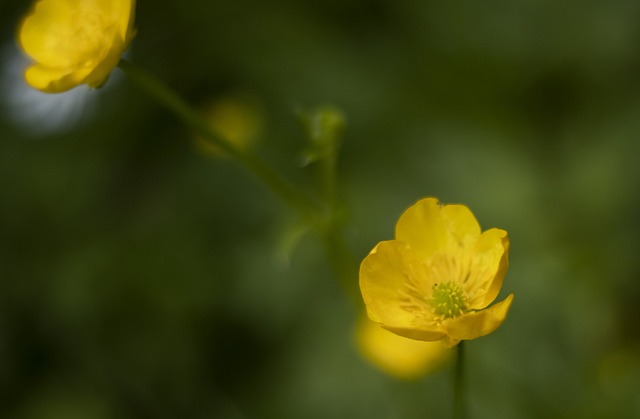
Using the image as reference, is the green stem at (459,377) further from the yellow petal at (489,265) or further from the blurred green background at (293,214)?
the blurred green background at (293,214)

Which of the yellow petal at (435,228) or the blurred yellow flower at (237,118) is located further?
the blurred yellow flower at (237,118)

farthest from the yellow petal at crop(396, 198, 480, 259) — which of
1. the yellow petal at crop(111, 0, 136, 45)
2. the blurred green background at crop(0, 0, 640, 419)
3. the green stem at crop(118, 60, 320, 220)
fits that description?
the blurred green background at crop(0, 0, 640, 419)

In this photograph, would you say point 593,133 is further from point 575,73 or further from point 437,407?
point 437,407

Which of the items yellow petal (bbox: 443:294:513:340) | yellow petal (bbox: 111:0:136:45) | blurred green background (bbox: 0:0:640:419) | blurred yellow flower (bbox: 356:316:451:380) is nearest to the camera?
yellow petal (bbox: 443:294:513:340)

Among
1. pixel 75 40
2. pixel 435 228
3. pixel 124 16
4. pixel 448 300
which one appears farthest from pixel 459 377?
pixel 75 40

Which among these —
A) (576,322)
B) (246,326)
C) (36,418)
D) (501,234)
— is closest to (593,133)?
(576,322)

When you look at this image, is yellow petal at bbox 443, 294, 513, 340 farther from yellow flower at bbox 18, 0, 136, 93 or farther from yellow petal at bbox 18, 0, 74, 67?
yellow petal at bbox 18, 0, 74, 67

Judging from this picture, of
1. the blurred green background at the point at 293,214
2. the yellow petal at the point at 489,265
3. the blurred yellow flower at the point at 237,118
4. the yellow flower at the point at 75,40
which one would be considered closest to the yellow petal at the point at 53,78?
the yellow flower at the point at 75,40

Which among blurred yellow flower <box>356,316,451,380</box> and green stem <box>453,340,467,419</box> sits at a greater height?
blurred yellow flower <box>356,316,451,380</box>

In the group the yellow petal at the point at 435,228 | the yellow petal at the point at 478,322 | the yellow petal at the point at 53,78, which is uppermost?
the yellow petal at the point at 53,78
